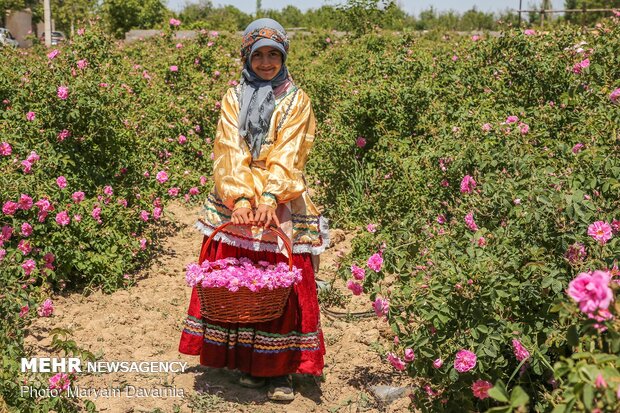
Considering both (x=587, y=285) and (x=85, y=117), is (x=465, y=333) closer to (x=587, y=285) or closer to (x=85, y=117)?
(x=587, y=285)

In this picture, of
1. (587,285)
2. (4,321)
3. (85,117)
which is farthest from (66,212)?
(587,285)

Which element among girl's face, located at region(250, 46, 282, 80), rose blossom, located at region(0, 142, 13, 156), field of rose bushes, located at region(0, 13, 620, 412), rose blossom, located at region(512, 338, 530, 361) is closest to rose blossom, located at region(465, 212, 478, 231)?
field of rose bushes, located at region(0, 13, 620, 412)

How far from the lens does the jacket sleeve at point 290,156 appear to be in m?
3.62

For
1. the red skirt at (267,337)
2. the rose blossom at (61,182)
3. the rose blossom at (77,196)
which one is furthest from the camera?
the rose blossom at (77,196)

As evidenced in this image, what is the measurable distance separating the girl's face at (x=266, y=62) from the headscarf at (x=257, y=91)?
24mm

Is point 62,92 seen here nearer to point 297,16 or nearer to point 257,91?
point 257,91

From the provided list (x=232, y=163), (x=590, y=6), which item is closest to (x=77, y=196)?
(x=232, y=163)

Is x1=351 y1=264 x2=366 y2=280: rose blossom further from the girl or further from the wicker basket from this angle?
the girl

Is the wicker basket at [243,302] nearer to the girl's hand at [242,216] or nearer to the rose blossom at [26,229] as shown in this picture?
the girl's hand at [242,216]

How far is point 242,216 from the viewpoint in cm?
356

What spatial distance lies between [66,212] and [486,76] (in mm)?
3340

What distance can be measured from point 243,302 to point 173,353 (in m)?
1.14

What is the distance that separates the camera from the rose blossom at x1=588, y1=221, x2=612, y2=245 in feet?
9.00

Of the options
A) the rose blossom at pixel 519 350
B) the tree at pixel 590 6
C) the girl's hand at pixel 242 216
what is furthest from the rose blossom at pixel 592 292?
the tree at pixel 590 6
